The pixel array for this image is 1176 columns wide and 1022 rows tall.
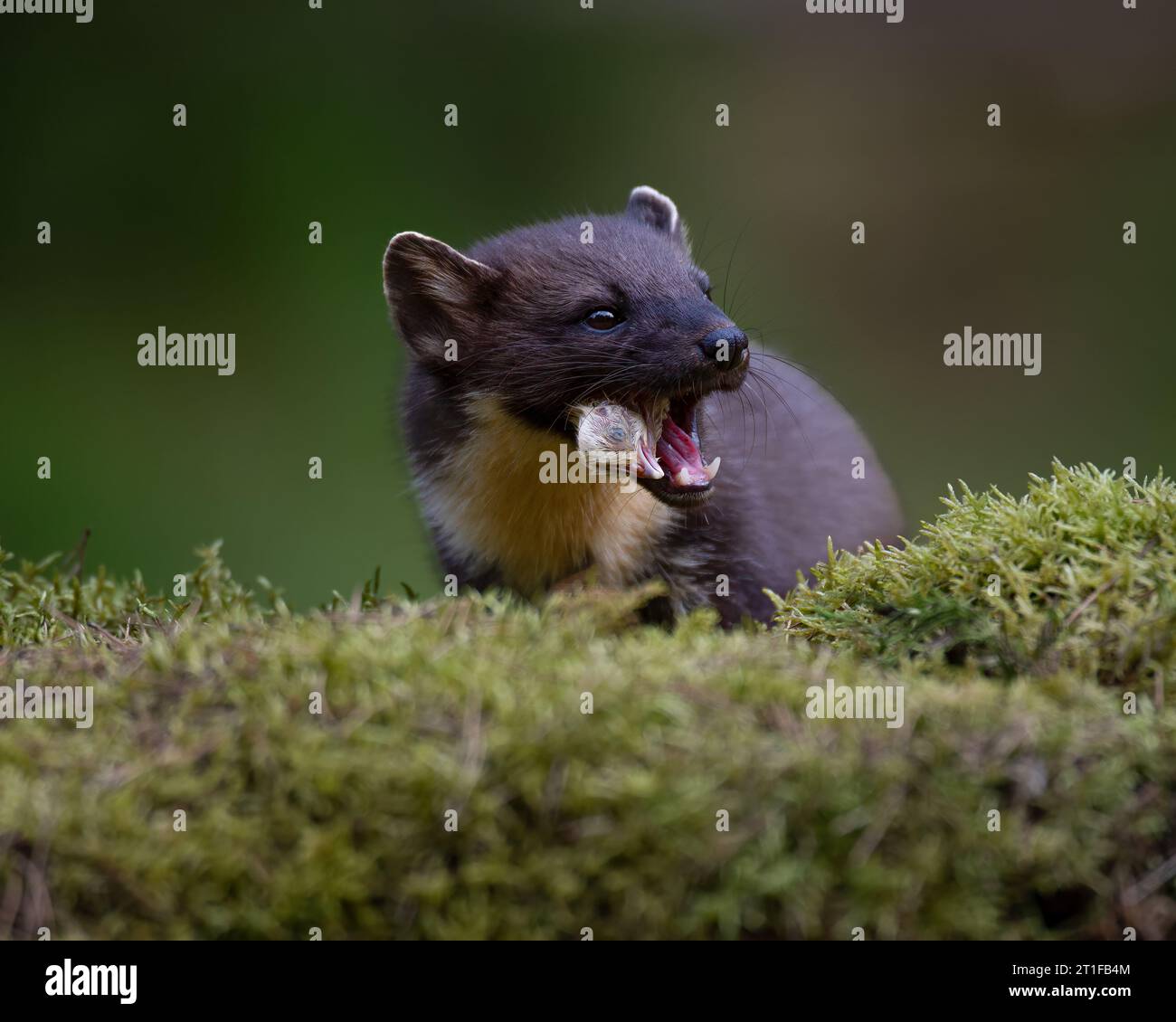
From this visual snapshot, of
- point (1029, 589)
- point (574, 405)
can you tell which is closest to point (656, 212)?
point (574, 405)

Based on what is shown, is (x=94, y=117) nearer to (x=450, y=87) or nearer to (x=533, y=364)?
(x=450, y=87)

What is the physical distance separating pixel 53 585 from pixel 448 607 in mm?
2084

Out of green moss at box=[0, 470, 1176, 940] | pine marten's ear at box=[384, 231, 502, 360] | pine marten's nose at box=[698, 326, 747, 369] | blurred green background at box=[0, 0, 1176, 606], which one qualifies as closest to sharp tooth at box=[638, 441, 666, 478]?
pine marten's nose at box=[698, 326, 747, 369]

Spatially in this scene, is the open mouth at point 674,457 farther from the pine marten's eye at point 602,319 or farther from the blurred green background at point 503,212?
the blurred green background at point 503,212

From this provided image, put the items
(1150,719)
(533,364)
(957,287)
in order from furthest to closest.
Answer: (957,287), (533,364), (1150,719)

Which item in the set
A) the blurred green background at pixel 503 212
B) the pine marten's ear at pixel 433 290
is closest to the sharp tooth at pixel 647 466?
the pine marten's ear at pixel 433 290

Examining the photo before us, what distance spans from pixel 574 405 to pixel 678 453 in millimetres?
A: 417

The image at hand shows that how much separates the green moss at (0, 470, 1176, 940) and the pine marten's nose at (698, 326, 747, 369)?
6.88 feet

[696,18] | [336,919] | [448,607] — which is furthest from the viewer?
[696,18]

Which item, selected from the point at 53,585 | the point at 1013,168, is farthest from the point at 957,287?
the point at 53,585

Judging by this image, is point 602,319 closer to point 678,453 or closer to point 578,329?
point 578,329

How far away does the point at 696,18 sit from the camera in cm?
1380

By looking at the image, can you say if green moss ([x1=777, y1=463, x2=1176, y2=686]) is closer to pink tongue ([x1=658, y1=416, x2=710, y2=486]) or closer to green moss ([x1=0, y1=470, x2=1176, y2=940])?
green moss ([x1=0, y1=470, x2=1176, y2=940])

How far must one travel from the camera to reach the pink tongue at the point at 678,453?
15.4 ft
